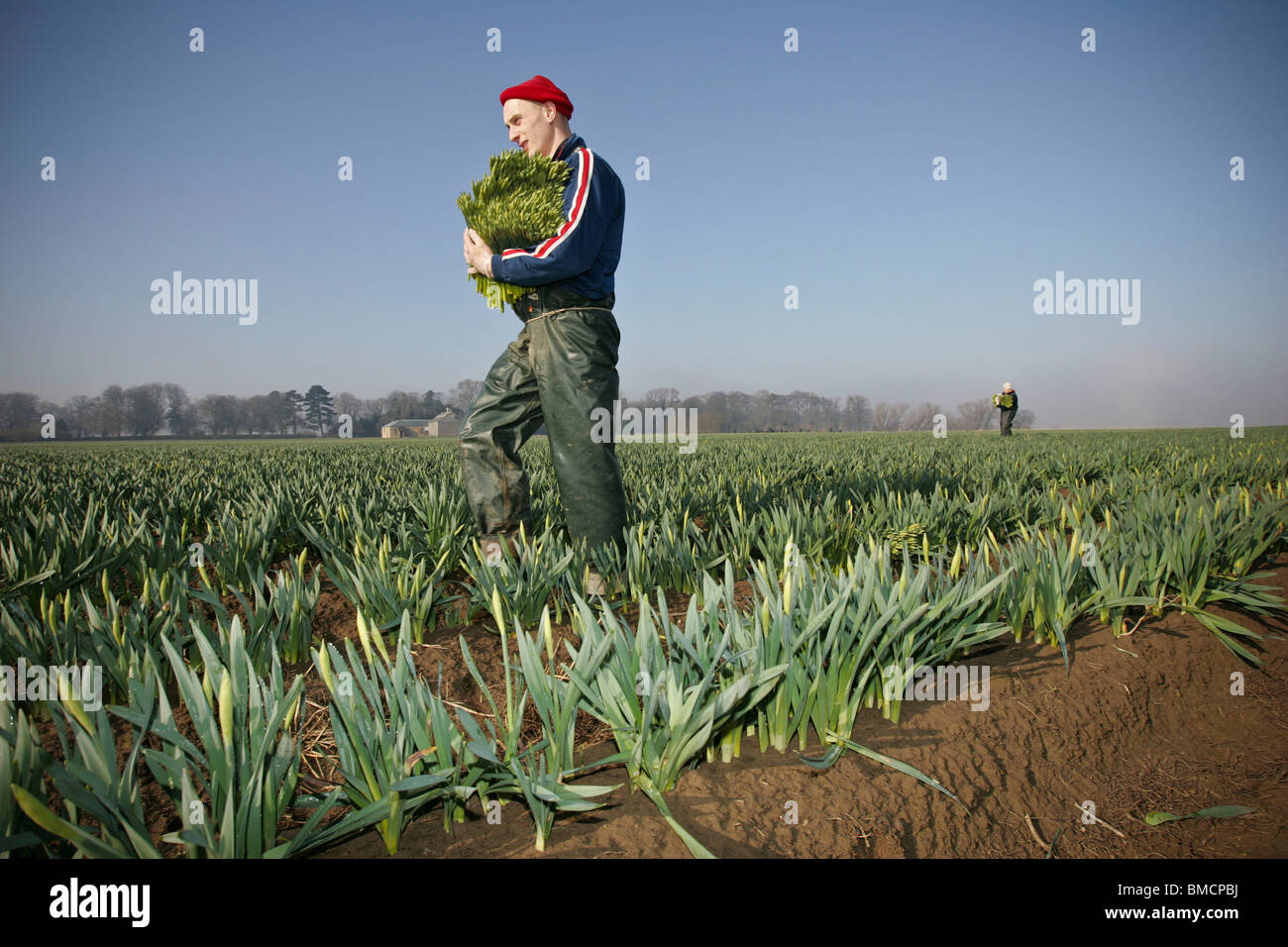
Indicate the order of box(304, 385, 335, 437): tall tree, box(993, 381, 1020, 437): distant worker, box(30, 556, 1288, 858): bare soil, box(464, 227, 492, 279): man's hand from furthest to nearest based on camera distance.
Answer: box(304, 385, 335, 437): tall tree → box(993, 381, 1020, 437): distant worker → box(464, 227, 492, 279): man's hand → box(30, 556, 1288, 858): bare soil

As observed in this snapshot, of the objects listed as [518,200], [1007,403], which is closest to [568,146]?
[518,200]

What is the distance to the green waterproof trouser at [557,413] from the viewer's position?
9.53 feet

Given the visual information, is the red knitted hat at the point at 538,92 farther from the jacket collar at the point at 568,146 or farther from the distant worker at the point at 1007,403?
the distant worker at the point at 1007,403

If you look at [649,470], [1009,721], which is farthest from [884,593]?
[649,470]

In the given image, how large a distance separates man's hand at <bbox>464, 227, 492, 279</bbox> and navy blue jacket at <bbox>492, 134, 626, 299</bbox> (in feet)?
0.15

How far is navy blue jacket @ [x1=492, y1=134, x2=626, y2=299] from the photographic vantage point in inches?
107

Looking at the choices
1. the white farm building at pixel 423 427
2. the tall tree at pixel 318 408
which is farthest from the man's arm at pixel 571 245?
the tall tree at pixel 318 408

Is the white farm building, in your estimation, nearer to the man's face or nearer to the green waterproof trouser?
the green waterproof trouser

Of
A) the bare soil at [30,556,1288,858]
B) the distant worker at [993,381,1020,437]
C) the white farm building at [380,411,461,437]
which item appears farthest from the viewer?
the white farm building at [380,411,461,437]

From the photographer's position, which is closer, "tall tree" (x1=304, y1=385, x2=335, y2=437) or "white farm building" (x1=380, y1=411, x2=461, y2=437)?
"white farm building" (x1=380, y1=411, x2=461, y2=437)

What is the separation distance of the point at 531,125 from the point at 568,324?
0.90 metres

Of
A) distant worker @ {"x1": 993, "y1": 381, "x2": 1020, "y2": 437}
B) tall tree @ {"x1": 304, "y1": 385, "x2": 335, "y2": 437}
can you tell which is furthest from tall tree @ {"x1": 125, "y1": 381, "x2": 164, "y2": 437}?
distant worker @ {"x1": 993, "y1": 381, "x2": 1020, "y2": 437}

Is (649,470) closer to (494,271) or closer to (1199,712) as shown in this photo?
(494,271)

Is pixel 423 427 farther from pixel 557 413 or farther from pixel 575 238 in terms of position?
pixel 575 238
